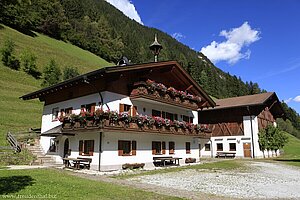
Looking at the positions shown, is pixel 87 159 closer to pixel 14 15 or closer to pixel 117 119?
pixel 117 119

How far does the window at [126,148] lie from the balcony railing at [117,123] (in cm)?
151

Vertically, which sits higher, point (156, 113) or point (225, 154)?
point (156, 113)

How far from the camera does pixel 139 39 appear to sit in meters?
→ 129

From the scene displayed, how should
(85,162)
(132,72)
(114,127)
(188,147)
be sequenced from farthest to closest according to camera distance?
(188,147) < (132,72) < (85,162) < (114,127)

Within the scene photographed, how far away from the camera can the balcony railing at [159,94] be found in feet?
72.2

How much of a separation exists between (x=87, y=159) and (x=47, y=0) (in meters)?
87.5

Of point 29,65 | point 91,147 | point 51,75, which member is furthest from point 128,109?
point 29,65

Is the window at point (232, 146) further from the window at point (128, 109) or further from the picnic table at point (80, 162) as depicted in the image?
the picnic table at point (80, 162)

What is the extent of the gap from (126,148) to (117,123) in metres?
2.87

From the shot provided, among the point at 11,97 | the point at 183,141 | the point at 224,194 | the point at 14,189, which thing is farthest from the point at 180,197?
the point at 11,97

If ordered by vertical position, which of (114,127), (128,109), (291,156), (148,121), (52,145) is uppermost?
(128,109)

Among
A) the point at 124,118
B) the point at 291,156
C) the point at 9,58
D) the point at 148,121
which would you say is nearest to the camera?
the point at 124,118

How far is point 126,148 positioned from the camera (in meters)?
21.1

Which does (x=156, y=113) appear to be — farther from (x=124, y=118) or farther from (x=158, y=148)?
(x=124, y=118)
